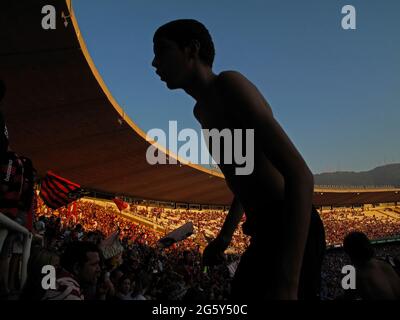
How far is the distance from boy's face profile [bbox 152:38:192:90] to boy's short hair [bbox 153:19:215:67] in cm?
3

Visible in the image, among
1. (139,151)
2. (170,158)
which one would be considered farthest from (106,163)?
(170,158)

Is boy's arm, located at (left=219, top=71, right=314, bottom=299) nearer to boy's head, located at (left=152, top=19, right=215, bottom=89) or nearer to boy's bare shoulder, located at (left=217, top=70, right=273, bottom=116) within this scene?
boy's bare shoulder, located at (left=217, top=70, right=273, bottom=116)

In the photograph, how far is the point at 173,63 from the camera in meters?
1.60

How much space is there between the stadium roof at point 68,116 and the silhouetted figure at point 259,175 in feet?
46.7

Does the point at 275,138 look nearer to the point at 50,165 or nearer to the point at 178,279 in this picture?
the point at 178,279

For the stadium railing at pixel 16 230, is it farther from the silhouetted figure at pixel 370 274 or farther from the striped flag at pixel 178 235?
the silhouetted figure at pixel 370 274

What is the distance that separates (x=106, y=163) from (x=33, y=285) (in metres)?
30.8

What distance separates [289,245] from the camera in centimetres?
114

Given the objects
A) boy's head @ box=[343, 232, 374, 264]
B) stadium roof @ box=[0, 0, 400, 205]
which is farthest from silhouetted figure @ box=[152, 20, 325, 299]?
stadium roof @ box=[0, 0, 400, 205]

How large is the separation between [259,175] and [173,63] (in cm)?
64

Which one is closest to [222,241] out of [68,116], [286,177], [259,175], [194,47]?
[259,175]

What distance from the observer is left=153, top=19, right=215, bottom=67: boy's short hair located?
1604 mm

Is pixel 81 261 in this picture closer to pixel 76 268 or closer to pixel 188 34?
pixel 76 268

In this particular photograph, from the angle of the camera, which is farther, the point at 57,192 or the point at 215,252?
the point at 57,192
